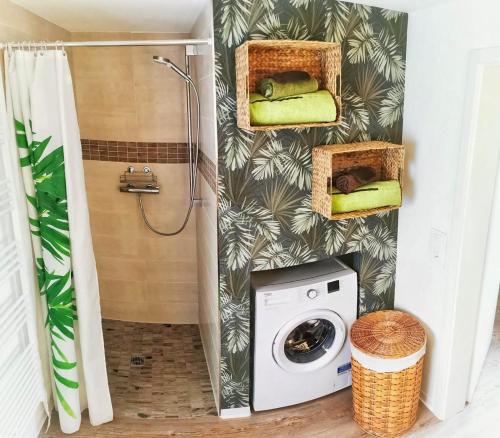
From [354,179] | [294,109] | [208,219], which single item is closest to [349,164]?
[354,179]

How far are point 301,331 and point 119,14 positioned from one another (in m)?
2.06

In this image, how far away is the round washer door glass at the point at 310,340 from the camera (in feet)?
9.17

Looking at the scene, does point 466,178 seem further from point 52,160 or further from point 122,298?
point 122,298

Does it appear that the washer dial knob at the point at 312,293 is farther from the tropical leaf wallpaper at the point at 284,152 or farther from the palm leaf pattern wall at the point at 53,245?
the palm leaf pattern wall at the point at 53,245

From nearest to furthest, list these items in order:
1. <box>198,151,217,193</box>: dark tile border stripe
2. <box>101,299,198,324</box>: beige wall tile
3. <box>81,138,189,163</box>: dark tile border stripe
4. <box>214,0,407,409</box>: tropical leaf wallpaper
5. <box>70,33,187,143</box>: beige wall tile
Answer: <box>214,0,407,409</box>: tropical leaf wallpaper, <box>198,151,217,193</box>: dark tile border stripe, <box>70,33,187,143</box>: beige wall tile, <box>81,138,189,163</box>: dark tile border stripe, <box>101,299,198,324</box>: beige wall tile

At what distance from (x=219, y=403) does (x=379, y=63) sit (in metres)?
2.07

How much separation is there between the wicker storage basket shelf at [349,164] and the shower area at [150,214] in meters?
0.59

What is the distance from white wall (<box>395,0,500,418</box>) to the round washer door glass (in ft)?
1.65

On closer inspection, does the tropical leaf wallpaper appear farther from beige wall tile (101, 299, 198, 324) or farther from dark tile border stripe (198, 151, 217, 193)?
beige wall tile (101, 299, 198, 324)

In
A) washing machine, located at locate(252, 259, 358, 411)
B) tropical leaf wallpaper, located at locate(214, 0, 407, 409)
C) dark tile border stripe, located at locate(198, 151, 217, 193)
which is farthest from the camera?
washing machine, located at locate(252, 259, 358, 411)

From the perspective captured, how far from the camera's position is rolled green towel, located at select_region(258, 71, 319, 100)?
2.23 meters

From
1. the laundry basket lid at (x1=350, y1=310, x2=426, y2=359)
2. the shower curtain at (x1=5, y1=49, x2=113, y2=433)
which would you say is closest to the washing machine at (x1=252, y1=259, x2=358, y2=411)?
the laundry basket lid at (x1=350, y1=310, x2=426, y2=359)

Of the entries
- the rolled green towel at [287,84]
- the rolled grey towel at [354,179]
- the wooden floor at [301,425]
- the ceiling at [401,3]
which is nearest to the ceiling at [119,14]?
the rolled green towel at [287,84]

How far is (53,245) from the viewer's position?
2.38 m
